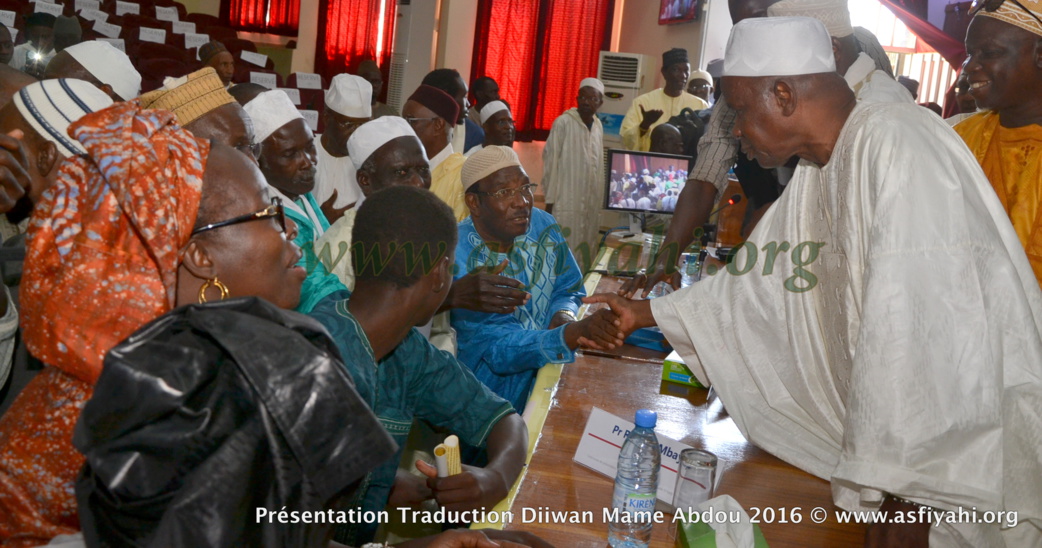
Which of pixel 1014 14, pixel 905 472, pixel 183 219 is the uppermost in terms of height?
pixel 1014 14

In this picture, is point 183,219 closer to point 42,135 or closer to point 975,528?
point 42,135

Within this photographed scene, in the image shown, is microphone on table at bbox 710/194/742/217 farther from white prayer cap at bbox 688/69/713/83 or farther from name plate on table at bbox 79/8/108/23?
name plate on table at bbox 79/8/108/23

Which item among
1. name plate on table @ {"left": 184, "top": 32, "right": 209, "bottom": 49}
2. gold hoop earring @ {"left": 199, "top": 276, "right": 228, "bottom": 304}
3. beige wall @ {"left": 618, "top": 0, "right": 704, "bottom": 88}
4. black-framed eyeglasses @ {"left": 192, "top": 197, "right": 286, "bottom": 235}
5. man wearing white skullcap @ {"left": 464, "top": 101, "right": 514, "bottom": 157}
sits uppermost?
beige wall @ {"left": 618, "top": 0, "right": 704, "bottom": 88}

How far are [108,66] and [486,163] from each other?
5.33 ft

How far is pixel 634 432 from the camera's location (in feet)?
5.98

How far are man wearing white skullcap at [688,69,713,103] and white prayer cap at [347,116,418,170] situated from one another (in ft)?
21.3

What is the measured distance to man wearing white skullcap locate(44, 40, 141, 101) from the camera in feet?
11.6

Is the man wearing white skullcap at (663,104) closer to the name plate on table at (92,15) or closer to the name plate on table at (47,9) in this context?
the name plate on table at (92,15)

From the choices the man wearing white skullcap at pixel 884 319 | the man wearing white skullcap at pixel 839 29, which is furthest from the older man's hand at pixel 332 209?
the man wearing white skullcap at pixel 884 319

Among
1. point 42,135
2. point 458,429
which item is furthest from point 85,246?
point 458,429

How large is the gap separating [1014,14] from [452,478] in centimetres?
217

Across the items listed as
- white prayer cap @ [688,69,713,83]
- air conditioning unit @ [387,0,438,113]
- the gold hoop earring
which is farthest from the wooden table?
air conditioning unit @ [387,0,438,113]

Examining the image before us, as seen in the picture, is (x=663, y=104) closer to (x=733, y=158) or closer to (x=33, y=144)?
(x=733, y=158)

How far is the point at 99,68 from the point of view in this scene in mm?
3555
